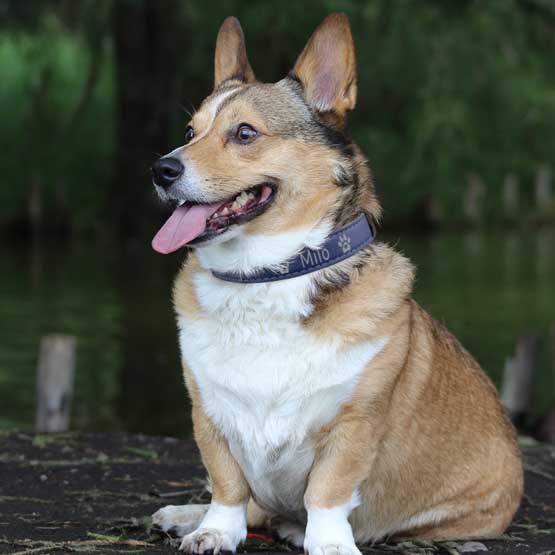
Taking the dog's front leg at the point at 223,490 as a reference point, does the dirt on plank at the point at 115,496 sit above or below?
below

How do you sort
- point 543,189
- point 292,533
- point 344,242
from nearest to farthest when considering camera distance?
point 344,242 → point 292,533 → point 543,189

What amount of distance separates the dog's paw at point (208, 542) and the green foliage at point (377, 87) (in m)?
1.79

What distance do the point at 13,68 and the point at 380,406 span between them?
2289 cm

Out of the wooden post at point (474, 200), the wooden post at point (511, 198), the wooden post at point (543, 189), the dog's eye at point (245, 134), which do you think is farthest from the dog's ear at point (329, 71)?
the wooden post at point (543, 189)

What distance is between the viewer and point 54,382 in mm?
9422

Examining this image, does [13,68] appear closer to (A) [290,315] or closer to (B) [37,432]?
(B) [37,432]

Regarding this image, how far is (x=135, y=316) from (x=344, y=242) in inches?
430

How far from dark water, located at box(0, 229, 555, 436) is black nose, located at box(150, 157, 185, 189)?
4.26 meters

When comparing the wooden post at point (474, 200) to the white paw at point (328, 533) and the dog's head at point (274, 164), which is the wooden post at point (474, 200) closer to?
the dog's head at point (274, 164)

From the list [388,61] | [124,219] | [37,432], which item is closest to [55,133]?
[124,219]

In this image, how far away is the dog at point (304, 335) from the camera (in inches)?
185

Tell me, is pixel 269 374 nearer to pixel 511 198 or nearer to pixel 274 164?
pixel 274 164

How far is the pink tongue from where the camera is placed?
15.4ft

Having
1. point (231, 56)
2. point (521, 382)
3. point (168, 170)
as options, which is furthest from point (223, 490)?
point (521, 382)
